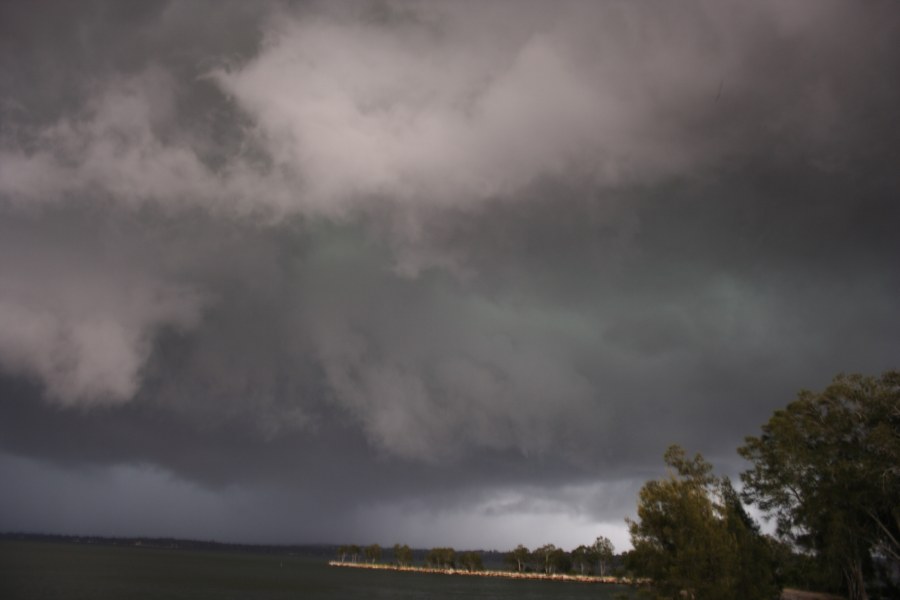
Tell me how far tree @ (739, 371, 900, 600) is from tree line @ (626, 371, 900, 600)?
0.08m

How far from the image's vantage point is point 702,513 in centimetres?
4194

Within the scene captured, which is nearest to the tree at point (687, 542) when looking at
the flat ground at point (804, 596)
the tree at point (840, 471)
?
A: the tree at point (840, 471)

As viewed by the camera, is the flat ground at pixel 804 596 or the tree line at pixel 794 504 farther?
the flat ground at pixel 804 596

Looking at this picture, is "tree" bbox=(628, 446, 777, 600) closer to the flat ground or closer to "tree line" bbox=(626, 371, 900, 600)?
"tree line" bbox=(626, 371, 900, 600)

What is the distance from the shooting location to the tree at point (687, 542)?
3931 centimetres

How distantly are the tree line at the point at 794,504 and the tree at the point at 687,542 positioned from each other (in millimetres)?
68

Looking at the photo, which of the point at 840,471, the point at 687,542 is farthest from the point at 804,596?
the point at 687,542

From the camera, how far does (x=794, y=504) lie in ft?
176

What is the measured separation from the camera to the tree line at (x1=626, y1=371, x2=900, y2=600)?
40375 mm

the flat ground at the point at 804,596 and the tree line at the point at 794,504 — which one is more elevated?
the tree line at the point at 794,504

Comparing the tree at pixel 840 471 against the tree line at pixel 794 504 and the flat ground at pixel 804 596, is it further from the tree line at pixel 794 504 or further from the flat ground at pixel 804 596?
the flat ground at pixel 804 596

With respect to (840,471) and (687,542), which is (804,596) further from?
(687,542)

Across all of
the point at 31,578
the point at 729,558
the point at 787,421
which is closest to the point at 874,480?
the point at 787,421

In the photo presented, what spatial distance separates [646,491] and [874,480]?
687 inches
